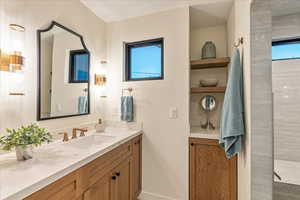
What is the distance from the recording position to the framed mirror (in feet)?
4.66

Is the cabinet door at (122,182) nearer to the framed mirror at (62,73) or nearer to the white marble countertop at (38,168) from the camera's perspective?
the white marble countertop at (38,168)

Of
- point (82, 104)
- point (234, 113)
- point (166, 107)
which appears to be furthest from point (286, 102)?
point (82, 104)

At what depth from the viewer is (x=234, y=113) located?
128 cm

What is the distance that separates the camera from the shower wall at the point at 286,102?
6.81 ft

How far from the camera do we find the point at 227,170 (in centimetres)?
173

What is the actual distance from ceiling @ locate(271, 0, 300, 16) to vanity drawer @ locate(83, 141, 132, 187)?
2311 millimetres

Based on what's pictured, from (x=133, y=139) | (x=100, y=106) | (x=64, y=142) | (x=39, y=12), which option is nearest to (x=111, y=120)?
(x=100, y=106)

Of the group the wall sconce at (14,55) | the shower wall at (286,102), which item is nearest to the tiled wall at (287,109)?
the shower wall at (286,102)

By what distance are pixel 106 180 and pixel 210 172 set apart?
1198mm

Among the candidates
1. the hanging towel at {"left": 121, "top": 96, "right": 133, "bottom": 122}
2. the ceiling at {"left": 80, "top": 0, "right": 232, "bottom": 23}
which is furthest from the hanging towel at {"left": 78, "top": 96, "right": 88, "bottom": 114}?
the ceiling at {"left": 80, "top": 0, "right": 232, "bottom": 23}

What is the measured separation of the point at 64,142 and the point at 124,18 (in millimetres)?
1819

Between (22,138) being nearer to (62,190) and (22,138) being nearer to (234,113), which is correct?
(62,190)

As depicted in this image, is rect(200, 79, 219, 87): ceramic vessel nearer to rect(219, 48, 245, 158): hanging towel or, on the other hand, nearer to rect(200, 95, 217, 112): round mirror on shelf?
rect(200, 95, 217, 112): round mirror on shelf

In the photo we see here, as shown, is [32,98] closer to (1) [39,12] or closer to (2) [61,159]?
(2) [61,159]
